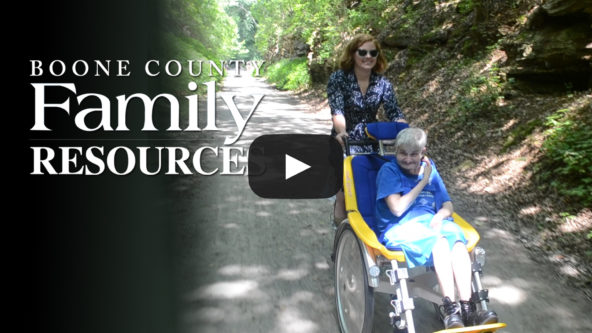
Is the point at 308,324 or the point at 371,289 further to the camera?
the point at 308,324

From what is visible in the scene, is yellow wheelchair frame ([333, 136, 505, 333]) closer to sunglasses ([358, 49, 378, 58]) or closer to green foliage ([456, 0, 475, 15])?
sunglasses ([358, 49, 378, 58])

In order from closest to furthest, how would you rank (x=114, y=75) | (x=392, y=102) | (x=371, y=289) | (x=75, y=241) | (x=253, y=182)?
(x=371, y=289), (x=392, y=102), (x=75, y=241), (x=253, y=182), (x=114, y=75)

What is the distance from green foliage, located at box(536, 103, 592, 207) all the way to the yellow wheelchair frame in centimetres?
306

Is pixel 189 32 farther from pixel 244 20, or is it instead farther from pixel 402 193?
pixel 244 20

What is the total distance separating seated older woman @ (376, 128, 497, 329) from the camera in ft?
8.46

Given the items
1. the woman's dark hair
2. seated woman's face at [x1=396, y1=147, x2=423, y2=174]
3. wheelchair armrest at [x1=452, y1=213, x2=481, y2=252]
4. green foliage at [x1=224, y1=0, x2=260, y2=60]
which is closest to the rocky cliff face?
wheelchair armrest at [x1=452, y1=213, x2=481, y2=252]

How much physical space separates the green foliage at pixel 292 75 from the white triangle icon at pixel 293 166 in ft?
51.8

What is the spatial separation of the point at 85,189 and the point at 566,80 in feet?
27.2

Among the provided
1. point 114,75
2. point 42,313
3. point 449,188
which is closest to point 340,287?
point 42,313

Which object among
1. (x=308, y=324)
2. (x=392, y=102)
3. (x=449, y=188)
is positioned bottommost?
(x=308, y=324)

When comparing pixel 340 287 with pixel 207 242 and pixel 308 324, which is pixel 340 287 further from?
pixel 207 242

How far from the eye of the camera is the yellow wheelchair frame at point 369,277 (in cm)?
261

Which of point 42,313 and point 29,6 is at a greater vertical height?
point 29,6

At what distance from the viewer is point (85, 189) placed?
6.63m
